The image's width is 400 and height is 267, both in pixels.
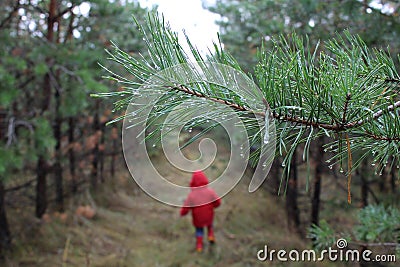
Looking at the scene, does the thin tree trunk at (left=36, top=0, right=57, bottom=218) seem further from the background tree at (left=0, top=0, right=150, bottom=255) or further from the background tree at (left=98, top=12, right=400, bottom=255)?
the background tree at (left=98, top=12, right=400, bottom=255)

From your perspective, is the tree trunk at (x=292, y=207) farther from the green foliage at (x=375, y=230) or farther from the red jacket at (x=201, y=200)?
the green foliage at (x=375, y=230)

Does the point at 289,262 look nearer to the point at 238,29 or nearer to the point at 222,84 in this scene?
the point at 238,29

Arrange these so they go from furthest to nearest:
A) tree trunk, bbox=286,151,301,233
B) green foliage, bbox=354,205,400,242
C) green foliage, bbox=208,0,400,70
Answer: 1. tree trunk, bbox=286,151,301,233
2. green foliage, bbox=208,0,400,70
3. green foliage, bbox=354,205,400,242

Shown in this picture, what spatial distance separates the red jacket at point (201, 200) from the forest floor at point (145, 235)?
49 cm

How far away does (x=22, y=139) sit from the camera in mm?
4062

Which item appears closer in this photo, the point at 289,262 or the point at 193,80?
the point at 193,80

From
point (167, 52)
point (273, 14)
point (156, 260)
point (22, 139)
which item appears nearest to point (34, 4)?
point (22, 139)

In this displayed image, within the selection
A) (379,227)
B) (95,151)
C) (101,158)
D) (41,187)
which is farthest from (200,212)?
(101,158)

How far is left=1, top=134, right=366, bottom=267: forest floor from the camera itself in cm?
488

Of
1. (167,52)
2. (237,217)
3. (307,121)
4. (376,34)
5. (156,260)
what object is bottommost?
(156,260)

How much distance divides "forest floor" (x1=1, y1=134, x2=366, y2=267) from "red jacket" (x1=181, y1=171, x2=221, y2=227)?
492 millimetres

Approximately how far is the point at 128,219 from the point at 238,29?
12.8ft

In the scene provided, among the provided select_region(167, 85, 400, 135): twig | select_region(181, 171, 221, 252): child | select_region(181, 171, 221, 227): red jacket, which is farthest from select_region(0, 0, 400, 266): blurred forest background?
select_region(167, 85, 400, 135): twig

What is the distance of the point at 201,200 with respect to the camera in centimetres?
457
